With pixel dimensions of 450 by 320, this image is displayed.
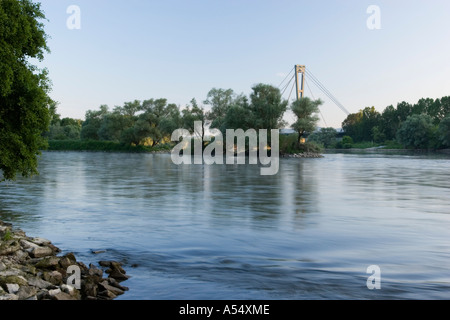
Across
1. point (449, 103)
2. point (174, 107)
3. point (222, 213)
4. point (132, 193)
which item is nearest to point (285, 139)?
point (174, 107)

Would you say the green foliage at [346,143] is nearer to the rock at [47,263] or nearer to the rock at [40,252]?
the rock at [40,252]

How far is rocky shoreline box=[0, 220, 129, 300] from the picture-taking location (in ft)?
29.6

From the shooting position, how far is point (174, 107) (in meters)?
134

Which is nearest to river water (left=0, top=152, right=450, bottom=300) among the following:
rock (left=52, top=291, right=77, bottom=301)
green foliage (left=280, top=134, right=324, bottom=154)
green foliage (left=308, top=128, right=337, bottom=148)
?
rock (left=52, top=291, right=77, bottom=301)

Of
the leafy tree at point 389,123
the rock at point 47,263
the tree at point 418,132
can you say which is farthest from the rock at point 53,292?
the leafy tree at point 389,123

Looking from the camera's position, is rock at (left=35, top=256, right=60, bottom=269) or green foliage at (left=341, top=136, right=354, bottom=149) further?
green foliage at (left=341, top=136, right=354, bottom=149)

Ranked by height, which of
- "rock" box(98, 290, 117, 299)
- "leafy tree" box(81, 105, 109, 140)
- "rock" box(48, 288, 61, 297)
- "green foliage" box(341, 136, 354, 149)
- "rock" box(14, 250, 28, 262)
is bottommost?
"rock" box(98, 290, 117, 299)

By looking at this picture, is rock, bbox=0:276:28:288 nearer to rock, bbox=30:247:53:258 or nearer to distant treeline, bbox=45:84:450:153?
rock, bbox=30:247:53:258

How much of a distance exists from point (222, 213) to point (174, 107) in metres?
115

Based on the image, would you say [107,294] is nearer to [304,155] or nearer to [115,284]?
[115,284]

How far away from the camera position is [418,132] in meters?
137

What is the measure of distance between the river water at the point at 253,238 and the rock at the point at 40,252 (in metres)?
0.99

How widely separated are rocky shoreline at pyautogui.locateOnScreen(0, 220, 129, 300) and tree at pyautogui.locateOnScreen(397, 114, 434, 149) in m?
140
